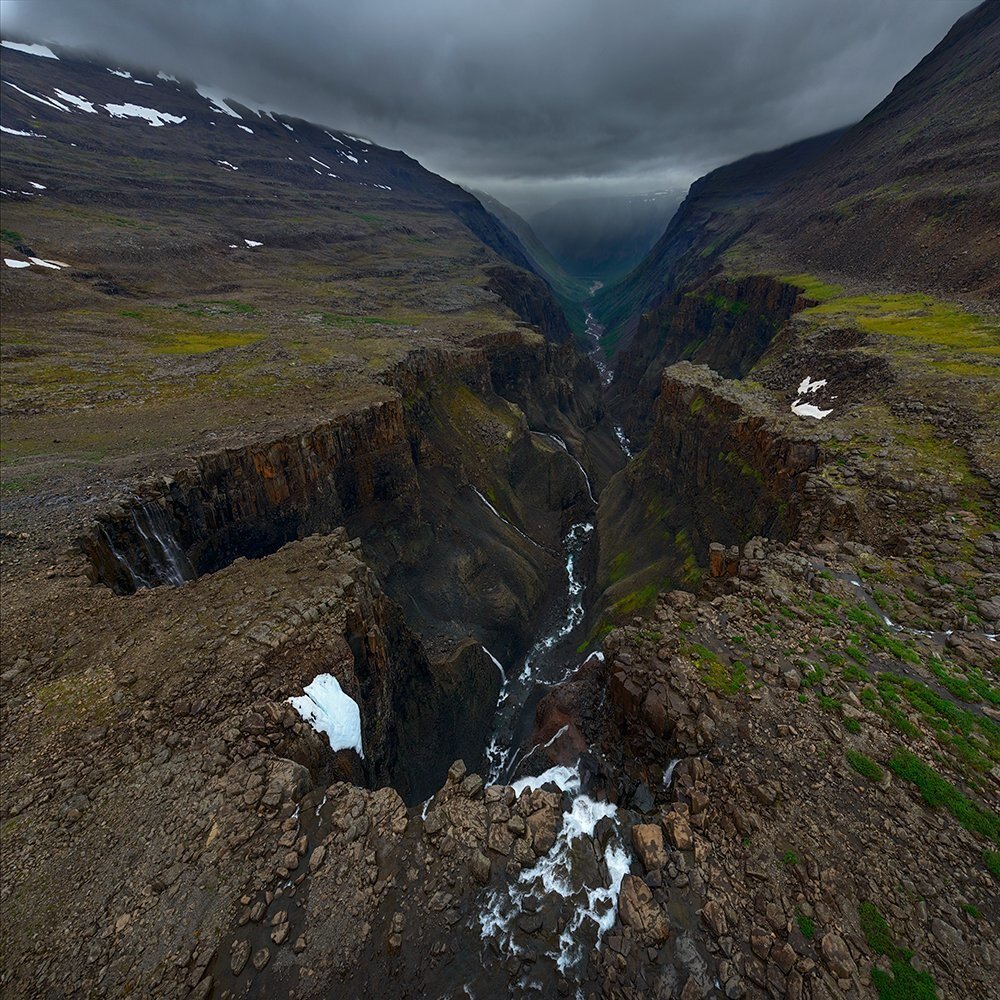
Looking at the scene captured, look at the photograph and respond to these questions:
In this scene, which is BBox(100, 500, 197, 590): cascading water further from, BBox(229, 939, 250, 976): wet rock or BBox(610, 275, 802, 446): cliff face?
BBox(610, 275, 802, 446): cliff face

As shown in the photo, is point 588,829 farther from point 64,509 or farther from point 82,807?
Result: point 64,509

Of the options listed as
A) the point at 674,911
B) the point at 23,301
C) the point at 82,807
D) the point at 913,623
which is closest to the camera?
the point at 674,911

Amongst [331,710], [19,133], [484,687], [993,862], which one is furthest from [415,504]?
[19,133]

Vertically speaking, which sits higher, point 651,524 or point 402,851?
point 402,851

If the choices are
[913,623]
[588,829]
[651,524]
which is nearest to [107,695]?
[588,829]

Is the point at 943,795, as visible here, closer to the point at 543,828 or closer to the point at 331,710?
the point at 543,828

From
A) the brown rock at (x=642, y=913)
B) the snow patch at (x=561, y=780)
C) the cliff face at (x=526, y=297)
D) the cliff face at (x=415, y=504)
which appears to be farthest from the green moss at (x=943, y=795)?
the cliff face at (x=526, y=297)
